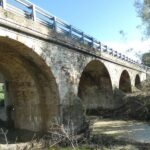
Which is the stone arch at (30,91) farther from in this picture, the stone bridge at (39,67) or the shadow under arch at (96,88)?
the shadow under arch at (96,88)

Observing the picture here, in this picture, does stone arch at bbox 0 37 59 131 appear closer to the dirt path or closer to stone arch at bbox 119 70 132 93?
the dirt path

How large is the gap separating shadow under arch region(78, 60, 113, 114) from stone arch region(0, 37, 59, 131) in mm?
8519

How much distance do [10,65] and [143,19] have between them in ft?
33.9

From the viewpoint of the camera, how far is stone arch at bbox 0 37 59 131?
1379 centimetres

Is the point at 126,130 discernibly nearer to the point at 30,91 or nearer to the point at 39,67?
the point at 30,91

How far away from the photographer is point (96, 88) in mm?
24750

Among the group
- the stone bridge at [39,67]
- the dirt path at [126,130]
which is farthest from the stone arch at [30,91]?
the dirt path at [126,130]

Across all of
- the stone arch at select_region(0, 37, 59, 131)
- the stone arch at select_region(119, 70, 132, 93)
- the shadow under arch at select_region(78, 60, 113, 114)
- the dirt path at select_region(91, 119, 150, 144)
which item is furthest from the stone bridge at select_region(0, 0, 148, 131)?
the stone arch at select_region(119, 70, 132, 93)

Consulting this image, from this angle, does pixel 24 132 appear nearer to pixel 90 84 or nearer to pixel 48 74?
pixel 48 74

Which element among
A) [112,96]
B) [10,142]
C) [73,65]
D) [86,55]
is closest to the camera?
[10,142]

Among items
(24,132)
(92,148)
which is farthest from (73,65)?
(92,148)

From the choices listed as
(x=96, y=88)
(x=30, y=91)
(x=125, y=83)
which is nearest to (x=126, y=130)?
(x=30, y=91)

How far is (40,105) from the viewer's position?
1460cm

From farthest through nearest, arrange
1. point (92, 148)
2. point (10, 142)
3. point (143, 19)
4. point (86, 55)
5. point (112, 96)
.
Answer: point (112, 96) → point (143, 19) → point (86, 55) → point (10, 142) → point (92, 148)
